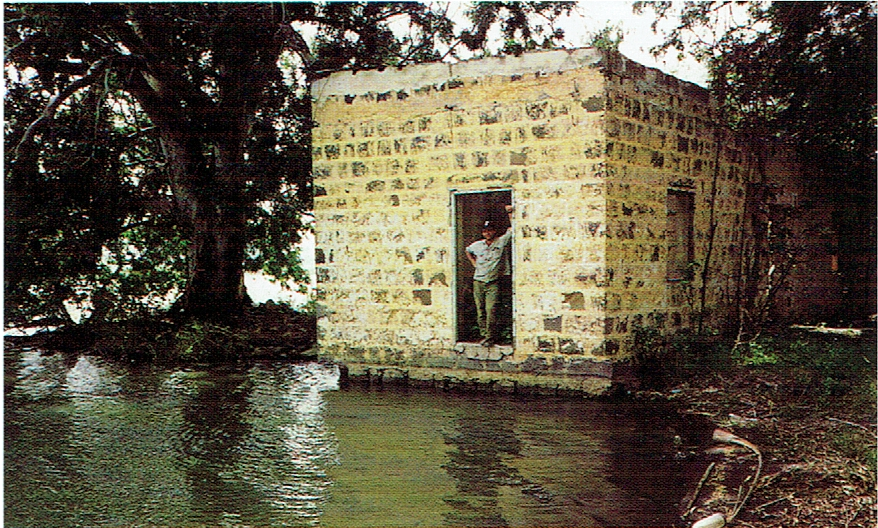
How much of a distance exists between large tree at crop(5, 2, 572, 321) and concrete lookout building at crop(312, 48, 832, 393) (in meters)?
2.71

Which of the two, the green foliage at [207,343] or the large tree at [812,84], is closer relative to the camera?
the large tree at [812,84]

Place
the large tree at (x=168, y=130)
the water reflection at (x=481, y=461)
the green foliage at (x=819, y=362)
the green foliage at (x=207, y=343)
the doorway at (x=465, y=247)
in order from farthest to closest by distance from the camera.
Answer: the green foliage at (x=207, y=343)
the large tree at (x=168, y=130)
the doorway at (x=465, y=247)
the green foliage at (x=819, y=362)
the water reflection at (x=481, y=461)

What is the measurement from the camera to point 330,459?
586 cm

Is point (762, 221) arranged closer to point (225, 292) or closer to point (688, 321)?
point (688, 321)

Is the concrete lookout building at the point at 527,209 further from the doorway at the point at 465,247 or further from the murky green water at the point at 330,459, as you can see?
the murky green water at the point at 330,459

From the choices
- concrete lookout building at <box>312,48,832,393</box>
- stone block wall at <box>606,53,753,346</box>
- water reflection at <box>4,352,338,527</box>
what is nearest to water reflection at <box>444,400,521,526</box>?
water reflection at <box>4,352,338,527</box>

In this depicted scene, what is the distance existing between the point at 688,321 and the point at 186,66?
30.2 ft

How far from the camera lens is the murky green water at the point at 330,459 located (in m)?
4.65

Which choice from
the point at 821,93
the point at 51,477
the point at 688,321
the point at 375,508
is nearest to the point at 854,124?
the point at 821,93

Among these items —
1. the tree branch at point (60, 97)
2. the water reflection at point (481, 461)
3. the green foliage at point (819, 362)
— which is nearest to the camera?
the water reflection at point (481, 461)

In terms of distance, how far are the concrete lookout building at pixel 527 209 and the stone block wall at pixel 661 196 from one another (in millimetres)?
24

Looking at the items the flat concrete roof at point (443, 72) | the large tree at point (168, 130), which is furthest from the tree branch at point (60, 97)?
the flat concrete roof at point (443, 72)

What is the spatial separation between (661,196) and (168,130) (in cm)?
800

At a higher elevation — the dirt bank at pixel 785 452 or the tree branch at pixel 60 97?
the tree branch at pixel 60 97
